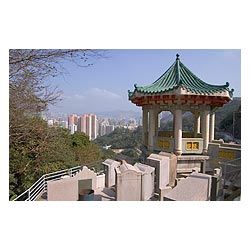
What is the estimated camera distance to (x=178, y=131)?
18.6 feet

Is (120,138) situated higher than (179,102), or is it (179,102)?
(179,102)

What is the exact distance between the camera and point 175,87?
→ 532 cm

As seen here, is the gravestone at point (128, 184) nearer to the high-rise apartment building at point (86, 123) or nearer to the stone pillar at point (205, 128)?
the stone pillar at point (205, 128)

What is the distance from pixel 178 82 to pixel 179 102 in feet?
1.62

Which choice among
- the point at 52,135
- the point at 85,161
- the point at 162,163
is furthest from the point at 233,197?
the point at 85,161

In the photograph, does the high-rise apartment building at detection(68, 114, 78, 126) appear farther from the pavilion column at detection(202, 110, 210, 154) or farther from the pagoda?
the pavilion column at detection(202, 110, 210, 154)

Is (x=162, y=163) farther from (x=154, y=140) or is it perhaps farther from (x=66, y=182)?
(x=66, y=182)

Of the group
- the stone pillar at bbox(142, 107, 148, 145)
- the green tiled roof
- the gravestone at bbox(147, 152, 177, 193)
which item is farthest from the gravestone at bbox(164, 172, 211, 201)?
the stone pillar at bbox(142, 107, 148, 145)

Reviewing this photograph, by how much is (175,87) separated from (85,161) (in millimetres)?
8191

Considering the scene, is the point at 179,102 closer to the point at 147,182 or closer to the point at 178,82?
the point at 178,82

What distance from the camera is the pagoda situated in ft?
18.1

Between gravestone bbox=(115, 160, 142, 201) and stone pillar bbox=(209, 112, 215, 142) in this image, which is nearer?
gravestone bbox=(115, 160, 142, 201)

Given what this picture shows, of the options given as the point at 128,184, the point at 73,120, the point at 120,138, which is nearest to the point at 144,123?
the point at 128,184

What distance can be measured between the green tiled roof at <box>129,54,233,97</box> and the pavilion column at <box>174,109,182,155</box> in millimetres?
674
